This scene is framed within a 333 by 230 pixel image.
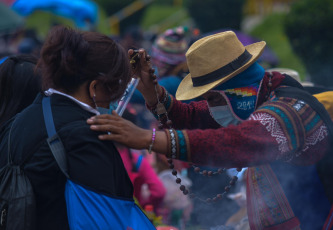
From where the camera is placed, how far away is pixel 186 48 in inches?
205

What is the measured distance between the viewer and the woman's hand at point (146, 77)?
2754 mm

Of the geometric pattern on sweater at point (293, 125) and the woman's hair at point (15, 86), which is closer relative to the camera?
the geometric pattern on sweater at point (293, 125)

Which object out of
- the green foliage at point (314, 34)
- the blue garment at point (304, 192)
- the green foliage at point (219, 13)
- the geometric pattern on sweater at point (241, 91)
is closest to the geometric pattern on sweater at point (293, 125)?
the geometric pattern on sweater at point (241, 91)

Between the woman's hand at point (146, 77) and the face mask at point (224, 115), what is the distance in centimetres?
43

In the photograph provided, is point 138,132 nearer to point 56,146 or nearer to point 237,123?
point 56,146

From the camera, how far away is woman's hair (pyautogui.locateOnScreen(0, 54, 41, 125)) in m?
2.71

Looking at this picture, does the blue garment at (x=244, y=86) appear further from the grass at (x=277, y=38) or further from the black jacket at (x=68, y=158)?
the grass at (x=277, y=38)

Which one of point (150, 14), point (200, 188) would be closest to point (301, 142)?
point (200, 188)

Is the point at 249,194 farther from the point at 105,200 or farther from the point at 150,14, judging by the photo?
the point at 150,14

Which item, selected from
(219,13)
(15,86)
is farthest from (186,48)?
(219,13)

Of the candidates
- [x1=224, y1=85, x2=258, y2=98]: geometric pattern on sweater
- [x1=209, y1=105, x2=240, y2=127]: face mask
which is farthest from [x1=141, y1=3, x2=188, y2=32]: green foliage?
[x1=224, y1=85, x2=258, y2=98]: geometric pattern on sweater

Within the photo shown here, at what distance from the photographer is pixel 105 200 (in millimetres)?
2025

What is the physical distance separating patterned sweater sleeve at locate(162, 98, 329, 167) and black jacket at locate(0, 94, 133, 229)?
0.33 meters

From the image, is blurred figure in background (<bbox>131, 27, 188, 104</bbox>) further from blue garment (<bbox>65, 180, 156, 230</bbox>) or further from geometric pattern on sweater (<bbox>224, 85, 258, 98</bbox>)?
blue garment (<bbox>65, 180, 156, 230</bbox>)
